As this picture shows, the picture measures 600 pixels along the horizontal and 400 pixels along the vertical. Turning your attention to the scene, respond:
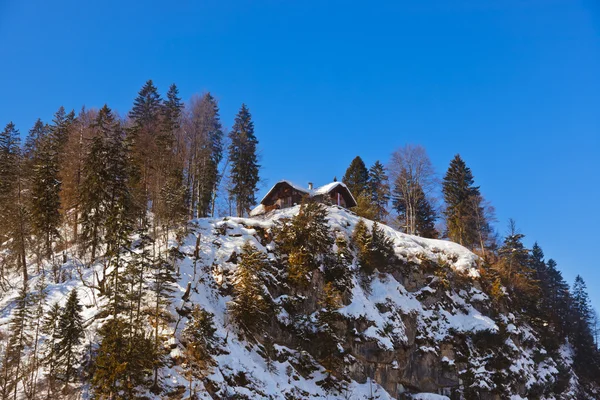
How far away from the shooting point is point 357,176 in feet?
194

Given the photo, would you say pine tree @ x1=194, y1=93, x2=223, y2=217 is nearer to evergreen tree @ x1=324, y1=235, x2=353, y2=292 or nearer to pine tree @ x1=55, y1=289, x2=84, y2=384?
evergreen tree @ x1=324, y1=235, x2=353, y2=292

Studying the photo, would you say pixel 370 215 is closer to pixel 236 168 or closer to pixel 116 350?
pixel 236 168

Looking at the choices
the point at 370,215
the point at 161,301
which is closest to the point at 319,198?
the point at 370,215

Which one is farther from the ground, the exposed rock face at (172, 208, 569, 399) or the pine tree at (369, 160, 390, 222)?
the pine tree at (369, 160, 390, 222)

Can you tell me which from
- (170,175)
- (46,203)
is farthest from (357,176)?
(46,203)

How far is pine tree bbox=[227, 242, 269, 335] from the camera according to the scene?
24.6 m

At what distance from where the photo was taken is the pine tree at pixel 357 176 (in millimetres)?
58406

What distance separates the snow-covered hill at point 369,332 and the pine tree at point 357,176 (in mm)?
17624

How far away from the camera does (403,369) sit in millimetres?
30188

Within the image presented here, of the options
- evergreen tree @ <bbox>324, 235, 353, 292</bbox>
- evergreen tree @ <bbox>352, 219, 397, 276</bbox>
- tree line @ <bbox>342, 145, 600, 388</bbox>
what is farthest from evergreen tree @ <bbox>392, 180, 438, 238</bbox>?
evergreen tree @ <bbox>324, 235, 353, 292</bbox>

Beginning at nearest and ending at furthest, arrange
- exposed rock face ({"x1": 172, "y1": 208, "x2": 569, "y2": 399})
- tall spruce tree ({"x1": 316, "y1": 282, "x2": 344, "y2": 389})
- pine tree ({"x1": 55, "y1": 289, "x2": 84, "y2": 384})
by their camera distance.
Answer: pine tree ({"x1": 55, "y1": 289, "x2": 84, "y2": 384}) < tall spruce tree ({"x1": 316, "y1": 282, "x2": 344, "y2": 389}) < exposed rock face ({"x1": 172, "y1": 208, "x2": 569, "y2": 399})

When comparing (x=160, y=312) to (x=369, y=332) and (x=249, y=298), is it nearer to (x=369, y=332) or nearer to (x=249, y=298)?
(x=249, y=298)

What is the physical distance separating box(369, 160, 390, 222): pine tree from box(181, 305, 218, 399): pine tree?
3730 cm

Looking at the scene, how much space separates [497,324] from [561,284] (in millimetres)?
27871
